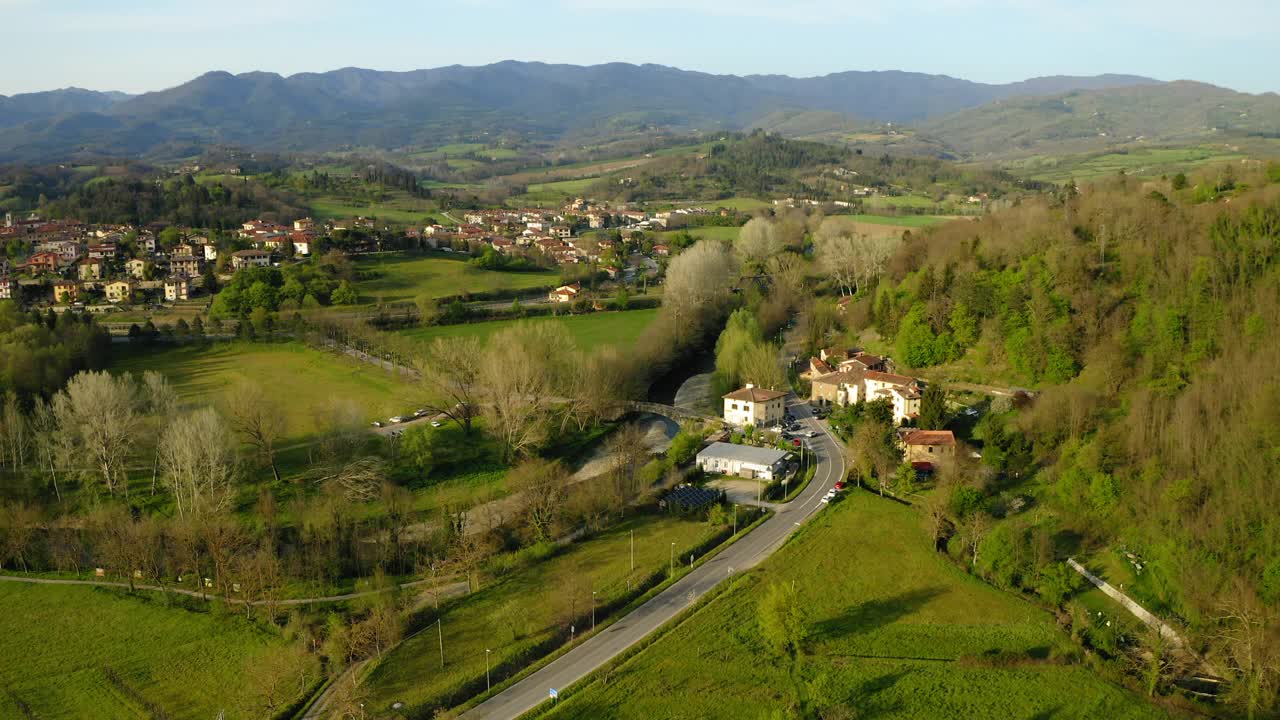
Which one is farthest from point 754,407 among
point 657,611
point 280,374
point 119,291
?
point 119,291

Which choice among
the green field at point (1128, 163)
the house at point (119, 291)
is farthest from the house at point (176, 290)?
the green field at point (1128, 163)

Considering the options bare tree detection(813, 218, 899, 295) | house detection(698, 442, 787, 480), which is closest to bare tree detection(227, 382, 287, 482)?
house detection(698, 442, 787, 480)

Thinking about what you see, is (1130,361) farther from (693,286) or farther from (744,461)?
(693,286)

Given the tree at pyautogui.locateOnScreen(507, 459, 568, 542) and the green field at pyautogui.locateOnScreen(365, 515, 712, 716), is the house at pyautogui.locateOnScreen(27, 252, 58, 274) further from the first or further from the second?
the green field at pyautogui.locateOnScreen(365, 515, 712, 716)

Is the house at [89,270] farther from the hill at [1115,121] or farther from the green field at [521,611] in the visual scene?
the hill at [1115,121]

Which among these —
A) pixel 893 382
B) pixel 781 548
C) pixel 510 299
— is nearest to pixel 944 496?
pixel 781 548

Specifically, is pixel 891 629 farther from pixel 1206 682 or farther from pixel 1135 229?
pixel 1135 229
